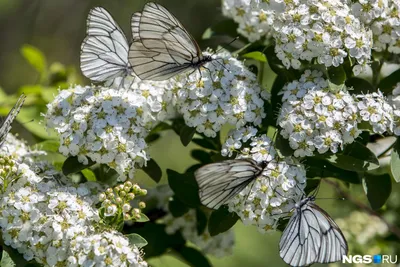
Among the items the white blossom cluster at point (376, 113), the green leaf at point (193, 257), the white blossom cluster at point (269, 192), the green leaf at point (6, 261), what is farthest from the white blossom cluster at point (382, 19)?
the green leaf at point (6, 261)

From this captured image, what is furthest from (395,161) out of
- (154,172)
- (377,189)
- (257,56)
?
(154,172)

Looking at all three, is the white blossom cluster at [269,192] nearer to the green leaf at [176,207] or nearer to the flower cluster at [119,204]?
the flower cluster at [119,204]

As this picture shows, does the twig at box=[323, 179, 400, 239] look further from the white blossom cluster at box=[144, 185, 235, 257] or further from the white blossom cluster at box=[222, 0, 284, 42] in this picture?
the white blossom cluster at box=[222, 0, 284, 42]

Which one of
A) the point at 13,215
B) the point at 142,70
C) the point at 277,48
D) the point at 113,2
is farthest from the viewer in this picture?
the point at 113,2

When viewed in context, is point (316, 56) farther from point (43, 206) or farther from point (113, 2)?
point (113, 2)

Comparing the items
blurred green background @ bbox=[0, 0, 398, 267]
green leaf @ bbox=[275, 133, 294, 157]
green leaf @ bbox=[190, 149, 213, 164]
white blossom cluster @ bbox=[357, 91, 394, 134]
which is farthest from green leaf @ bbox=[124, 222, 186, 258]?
blurred green background @ bbox=[0, 0, 398, 267]

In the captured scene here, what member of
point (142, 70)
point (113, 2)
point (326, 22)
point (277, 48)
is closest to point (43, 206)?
point (142, 70)
